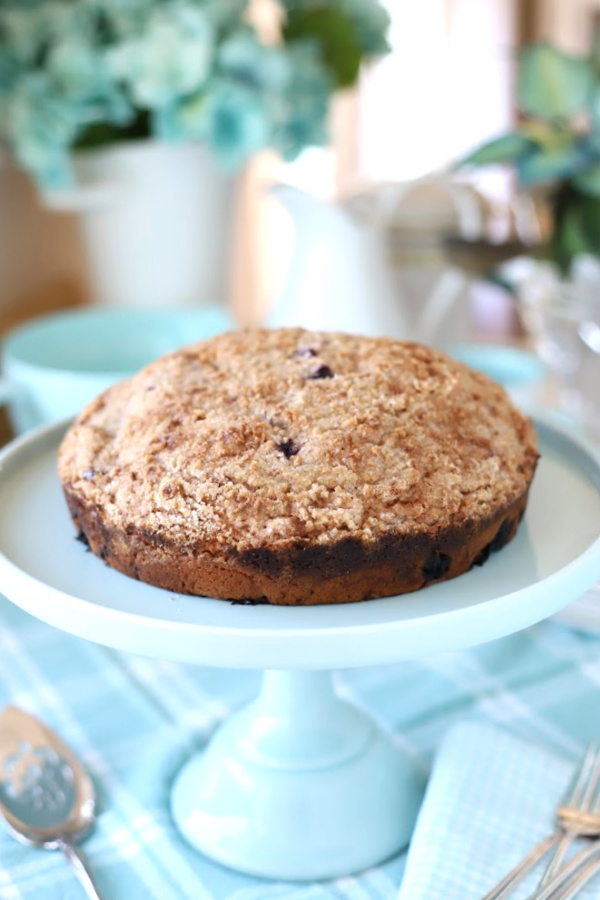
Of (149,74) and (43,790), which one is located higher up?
(149,74)

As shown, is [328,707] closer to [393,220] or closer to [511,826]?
[511,826]

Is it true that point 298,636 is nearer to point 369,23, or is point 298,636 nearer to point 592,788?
point 592,788

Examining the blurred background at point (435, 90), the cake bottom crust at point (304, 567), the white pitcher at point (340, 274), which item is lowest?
the blurred background at point (435, 90)

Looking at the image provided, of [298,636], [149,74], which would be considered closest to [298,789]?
[298,636]

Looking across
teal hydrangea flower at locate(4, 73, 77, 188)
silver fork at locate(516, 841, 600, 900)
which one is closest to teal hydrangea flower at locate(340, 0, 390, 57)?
teal hydrangea flower at locate(4, 73, 77, 188)

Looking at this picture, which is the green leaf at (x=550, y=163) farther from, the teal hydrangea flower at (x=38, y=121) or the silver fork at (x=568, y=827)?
the silver fork at (x=568, y=827)

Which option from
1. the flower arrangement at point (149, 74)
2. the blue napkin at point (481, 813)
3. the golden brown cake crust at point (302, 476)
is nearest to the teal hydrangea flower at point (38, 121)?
the flower arrangement at point (149, 74)
